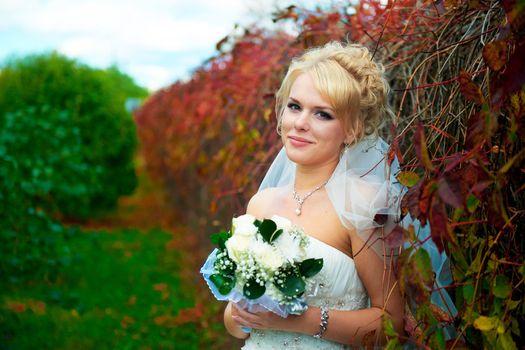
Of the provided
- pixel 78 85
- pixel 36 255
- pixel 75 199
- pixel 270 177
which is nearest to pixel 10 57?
pixel 78 85

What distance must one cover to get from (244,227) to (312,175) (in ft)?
1.44

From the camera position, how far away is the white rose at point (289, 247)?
196cm

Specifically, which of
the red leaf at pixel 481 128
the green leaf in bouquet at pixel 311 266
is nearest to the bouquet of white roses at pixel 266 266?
the green leaf in bouquet at pixel 311 266

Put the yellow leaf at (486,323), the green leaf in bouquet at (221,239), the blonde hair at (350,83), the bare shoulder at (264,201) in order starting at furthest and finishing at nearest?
the bare shoulder at (264,201) < the blonde hair at (350,83) < the green leaf in bouquet at (221,239) < the yellow leaf at (486,323)

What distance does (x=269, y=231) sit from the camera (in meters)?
1.97

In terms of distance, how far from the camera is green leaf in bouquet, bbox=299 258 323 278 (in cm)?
196

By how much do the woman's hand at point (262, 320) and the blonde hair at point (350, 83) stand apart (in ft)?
2.34

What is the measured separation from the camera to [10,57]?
11312mm

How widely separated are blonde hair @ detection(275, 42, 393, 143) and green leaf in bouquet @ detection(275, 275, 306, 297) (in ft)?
2.01

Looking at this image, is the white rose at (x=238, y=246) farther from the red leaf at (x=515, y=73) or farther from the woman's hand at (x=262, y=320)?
the red leaf at (x=515, y=73)

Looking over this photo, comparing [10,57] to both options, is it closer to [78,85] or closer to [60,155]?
[78,85]

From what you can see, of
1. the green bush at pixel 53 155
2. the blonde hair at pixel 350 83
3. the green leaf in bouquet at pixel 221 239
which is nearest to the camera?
the green leaf in bouquet at pixel 221 239

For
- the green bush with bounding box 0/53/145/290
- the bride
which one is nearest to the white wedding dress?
the bride

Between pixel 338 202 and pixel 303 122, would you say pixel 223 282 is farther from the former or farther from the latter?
pixel 303 122
